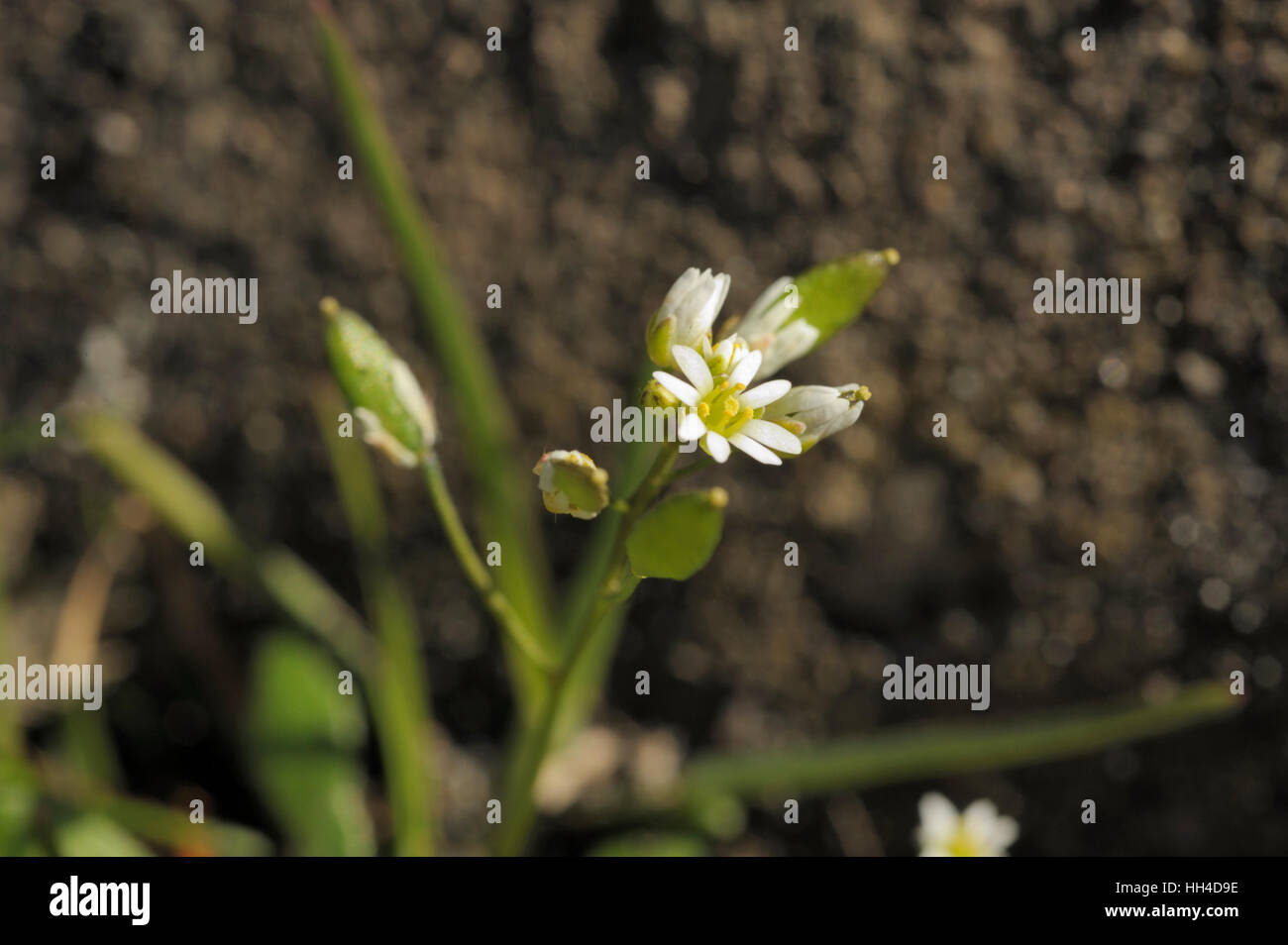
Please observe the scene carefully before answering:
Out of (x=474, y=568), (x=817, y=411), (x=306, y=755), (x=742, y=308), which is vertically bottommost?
(x=306, y=755)

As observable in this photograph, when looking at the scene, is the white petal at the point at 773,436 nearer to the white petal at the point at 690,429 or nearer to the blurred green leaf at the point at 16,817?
the white petal at the point at 690,429

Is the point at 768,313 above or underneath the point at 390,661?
above

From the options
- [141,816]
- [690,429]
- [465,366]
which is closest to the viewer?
[690,429]

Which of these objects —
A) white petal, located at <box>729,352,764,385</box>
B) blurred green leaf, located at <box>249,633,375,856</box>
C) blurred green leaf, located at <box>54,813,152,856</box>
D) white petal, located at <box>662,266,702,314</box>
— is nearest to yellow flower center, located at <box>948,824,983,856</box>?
blurred green leaf, located at <box>249,633,375,856</box>

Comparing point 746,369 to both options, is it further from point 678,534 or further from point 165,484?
point 165,484

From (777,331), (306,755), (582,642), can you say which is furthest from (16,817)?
(777,331)

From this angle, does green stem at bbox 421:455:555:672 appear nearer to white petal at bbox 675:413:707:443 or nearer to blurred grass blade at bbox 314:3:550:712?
blurred grass blade at bbox 314:3:550:712

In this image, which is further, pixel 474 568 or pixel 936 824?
pixel 936 824
